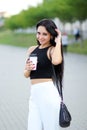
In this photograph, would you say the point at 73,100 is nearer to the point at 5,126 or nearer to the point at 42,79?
the point at 5,126

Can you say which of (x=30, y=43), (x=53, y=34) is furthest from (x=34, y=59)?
(x=30, y=43)

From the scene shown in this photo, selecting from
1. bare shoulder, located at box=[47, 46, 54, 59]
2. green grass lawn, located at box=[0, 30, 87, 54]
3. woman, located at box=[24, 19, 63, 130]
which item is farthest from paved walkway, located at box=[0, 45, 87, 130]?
green grass lawn, located at box=[0, 30, 87, 54]

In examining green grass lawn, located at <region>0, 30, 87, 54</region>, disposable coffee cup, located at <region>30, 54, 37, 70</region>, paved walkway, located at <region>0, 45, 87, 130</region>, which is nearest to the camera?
disposable coffee cup, located at <region>30, 54, 37, 70</region>

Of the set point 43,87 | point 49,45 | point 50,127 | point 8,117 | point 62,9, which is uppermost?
point 49,45

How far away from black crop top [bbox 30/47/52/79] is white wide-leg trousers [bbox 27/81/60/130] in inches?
3.6

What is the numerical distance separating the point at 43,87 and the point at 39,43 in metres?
0.51

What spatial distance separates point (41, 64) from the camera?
17.9ft

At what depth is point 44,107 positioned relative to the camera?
5418 millimetres

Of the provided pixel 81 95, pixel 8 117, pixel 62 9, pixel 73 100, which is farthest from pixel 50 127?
pixel 62 9

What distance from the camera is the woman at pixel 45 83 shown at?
541cm

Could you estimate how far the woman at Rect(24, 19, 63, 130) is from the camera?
213 inches

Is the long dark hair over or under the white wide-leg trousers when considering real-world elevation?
over

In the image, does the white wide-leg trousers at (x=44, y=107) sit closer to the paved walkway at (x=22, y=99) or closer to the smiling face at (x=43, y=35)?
the smiling face at (x=43, y=35)

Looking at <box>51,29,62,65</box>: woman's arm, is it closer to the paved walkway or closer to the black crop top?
the black crop top
